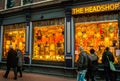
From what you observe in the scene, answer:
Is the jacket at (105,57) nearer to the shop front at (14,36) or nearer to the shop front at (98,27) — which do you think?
the shop front at (98,27)

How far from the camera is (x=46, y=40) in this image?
1862 centimetres

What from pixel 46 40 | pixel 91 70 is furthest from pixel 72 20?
pixel 91 70

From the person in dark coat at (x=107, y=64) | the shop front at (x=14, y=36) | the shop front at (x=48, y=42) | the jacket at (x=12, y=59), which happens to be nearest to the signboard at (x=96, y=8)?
the shop front at (x=48, y=42)

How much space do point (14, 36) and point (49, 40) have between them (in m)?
4.22

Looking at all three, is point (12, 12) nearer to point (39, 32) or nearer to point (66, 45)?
point (39, 32)

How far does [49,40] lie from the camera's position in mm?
18422

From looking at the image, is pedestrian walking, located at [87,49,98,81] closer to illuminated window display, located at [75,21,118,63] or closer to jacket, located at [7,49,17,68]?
illuminated window display, located at [75,21,118,63]

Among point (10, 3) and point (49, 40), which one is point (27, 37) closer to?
point (49, 40)

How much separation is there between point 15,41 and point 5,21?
2149 mm

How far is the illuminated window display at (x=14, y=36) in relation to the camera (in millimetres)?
20391

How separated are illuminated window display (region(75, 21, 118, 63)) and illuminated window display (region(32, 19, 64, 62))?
1.46 m

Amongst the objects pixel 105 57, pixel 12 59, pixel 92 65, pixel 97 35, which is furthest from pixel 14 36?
pixel 105 57

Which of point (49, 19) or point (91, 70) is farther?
point (49, 19)

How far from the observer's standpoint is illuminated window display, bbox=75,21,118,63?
1477cm
